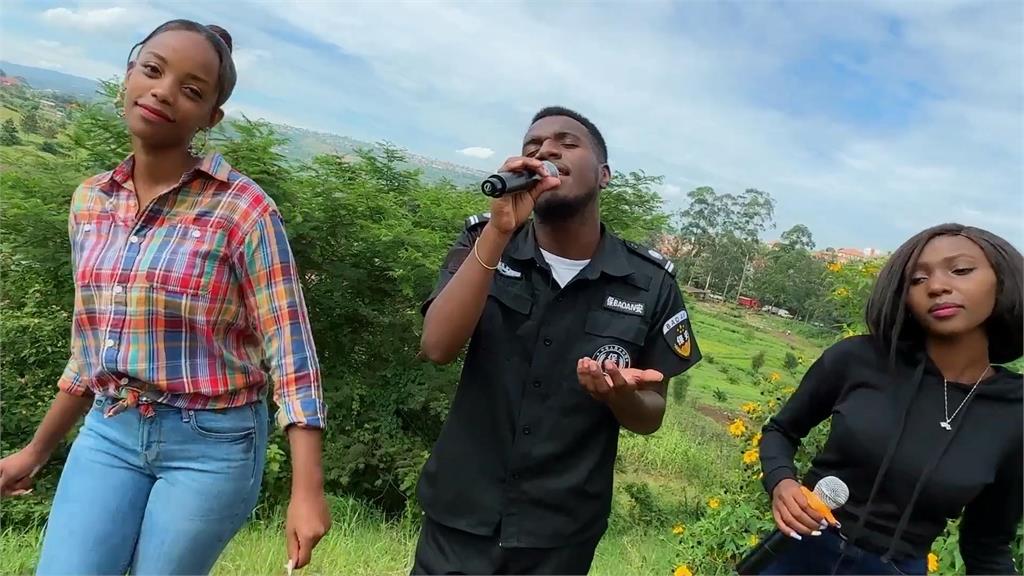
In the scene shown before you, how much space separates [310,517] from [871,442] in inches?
49.9

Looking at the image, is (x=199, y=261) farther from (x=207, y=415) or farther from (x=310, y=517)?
(x=310, y=517)

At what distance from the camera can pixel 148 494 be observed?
1.58 m

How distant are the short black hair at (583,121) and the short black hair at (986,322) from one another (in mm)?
807

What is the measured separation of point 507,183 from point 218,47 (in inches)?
29.2

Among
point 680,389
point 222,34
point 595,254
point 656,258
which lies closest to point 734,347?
point 680,389

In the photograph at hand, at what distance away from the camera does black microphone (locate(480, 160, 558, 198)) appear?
162 cm

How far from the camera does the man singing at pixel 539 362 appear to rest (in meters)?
1.78

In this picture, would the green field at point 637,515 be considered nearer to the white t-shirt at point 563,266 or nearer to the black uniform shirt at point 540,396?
the black uniform shirt at point 540,396

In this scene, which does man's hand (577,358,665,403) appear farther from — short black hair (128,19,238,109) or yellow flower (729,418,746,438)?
yellow flower (729,418,746,438)

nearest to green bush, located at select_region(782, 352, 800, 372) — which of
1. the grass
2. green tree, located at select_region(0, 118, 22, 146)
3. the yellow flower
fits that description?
the grass

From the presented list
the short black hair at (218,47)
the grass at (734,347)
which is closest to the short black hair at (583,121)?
the short black hair at (218,47)

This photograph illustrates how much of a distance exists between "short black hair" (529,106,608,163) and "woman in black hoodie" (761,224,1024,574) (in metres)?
0.81

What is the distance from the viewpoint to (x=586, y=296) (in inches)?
74.2

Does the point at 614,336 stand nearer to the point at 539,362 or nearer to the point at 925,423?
the point at 539,362
